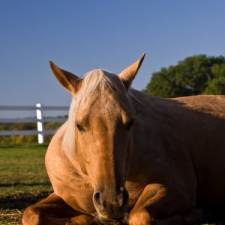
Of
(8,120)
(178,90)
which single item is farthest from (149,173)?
(178,90)

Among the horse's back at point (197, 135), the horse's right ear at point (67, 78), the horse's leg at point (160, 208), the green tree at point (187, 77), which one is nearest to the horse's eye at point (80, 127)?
the horse's right ear at point (67, 78)

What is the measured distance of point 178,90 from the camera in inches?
1992

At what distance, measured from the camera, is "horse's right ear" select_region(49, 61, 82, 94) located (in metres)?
4.20

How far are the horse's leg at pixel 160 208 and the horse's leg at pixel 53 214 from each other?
56cm

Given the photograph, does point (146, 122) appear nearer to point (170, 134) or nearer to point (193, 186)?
point (170, 134)

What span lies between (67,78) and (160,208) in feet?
3.96

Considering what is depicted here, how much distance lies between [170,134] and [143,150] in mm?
558

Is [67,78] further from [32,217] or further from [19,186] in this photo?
[19,186]

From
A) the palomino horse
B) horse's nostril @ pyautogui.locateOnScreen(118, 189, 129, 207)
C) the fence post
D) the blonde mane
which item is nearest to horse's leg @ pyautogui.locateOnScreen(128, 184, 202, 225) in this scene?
the palomino horse

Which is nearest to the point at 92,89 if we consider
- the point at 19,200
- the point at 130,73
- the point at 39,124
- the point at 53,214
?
the point at 130,73

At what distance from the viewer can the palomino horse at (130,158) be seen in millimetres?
3691

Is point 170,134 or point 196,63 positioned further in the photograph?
point 196,63

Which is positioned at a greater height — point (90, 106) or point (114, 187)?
point (90, 106)

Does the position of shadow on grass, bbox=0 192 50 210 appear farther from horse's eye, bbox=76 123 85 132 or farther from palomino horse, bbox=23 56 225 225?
horse's eye, bbox=76 123 85 132
